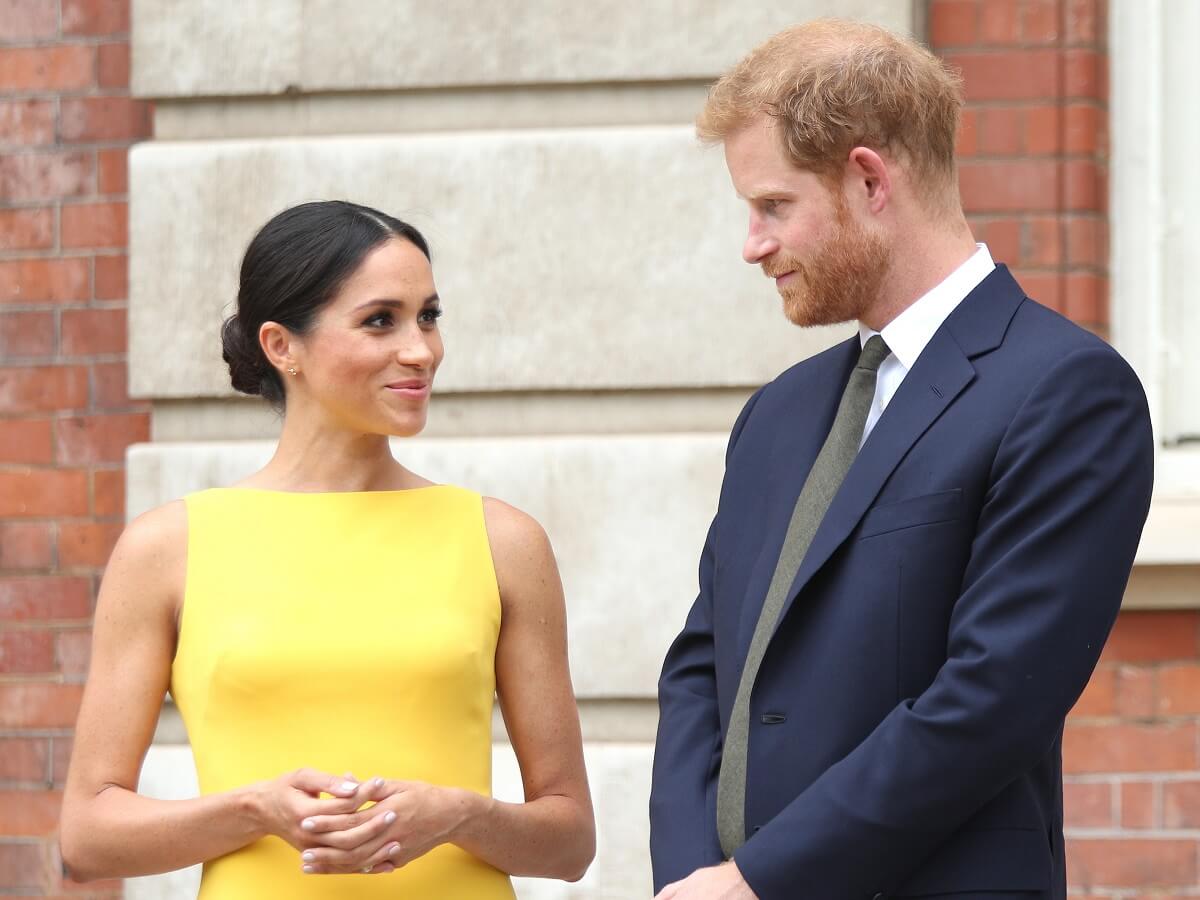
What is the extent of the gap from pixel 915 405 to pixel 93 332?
7.96 feet

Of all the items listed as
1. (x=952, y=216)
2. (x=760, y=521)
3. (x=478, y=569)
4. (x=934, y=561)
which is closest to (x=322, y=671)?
(x=478, y=569)

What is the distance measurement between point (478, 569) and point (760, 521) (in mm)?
501

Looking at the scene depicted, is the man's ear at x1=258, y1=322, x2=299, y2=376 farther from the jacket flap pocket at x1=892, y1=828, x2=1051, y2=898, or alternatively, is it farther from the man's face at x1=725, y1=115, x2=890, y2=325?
the jacket flap pocket at x1=892, y1=828, x2=1051, y2=898

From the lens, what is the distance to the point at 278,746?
2408 mm

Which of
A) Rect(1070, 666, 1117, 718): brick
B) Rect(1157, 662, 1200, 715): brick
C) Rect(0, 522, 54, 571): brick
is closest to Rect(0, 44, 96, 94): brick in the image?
Rect(0, 522, 54, 571): brick

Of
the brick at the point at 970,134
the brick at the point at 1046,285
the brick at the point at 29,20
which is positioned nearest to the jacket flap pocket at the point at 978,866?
the brick at the point at 1046,285

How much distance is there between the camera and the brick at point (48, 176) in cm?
394

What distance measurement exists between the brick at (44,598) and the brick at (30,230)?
77cm

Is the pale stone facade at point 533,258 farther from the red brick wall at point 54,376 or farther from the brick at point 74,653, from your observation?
the brick at point 74,653

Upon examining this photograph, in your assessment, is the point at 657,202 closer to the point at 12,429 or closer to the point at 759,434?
the point at 759,434

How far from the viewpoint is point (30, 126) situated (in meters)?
3.95

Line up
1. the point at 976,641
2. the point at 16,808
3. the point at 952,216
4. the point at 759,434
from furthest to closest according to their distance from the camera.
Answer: the point at 16,808 → the point at 759,434 → the point at 952,216 → the point at 976,641

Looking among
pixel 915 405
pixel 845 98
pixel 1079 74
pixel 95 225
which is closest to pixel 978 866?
pixel 915 405

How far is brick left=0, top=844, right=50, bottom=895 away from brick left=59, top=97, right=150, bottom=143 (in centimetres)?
164
